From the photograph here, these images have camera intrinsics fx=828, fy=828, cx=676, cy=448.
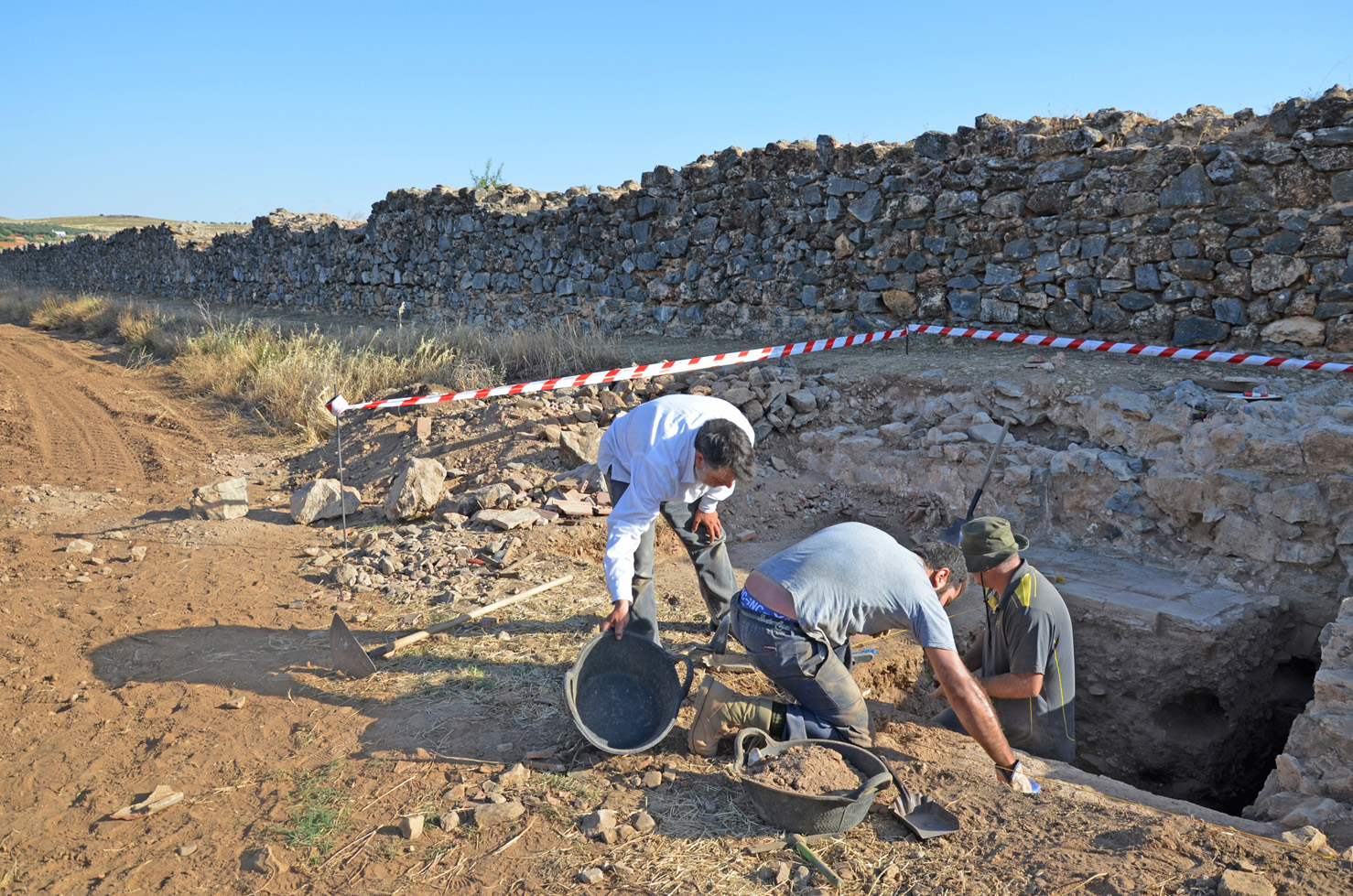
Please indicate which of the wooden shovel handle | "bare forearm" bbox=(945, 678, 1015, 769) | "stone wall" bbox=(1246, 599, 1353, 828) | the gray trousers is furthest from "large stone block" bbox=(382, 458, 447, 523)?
"stone wall" bbox=(1246, 599, 1353, 828)

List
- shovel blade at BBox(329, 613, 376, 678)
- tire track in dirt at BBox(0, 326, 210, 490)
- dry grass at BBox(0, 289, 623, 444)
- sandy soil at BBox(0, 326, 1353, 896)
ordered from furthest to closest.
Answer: dry grass at BBox(0, 289, 623, 444) → tire track in dirt at BBox(0, 326, 210, 490) → shovel blade at BBox(329, 613, 376, 678) → sandy soil at BBox(0, 326, 1353, 896)

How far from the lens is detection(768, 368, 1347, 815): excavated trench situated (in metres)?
5.22

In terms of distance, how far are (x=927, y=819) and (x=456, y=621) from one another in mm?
2997

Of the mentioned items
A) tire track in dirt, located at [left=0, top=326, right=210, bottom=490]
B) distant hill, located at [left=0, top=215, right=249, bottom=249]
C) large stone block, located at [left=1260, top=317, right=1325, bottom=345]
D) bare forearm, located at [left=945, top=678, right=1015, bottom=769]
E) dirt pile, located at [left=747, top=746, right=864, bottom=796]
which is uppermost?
distant hill, located at [left=0, top=215, right=249, bottom=249]

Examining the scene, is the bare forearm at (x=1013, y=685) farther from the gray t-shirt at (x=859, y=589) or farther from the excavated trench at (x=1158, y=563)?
the excavated trench at (x=1158, y=563)

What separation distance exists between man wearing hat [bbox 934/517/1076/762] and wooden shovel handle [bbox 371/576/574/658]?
278 centimetres

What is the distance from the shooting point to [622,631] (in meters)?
3.76

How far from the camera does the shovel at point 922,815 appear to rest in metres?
3.15

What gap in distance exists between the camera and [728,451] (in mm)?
3633

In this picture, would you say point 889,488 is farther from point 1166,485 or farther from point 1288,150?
point 1288,150

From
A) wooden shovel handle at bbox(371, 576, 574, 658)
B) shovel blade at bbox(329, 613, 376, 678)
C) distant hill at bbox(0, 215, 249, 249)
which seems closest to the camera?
shovel blade at bbox(329, 613, 376, 678)

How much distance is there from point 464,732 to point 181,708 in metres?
1.52

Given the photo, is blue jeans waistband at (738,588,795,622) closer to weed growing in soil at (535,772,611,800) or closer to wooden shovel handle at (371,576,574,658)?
weed growing in soil at (535,772,611,800)

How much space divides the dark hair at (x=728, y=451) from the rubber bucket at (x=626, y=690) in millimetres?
907
